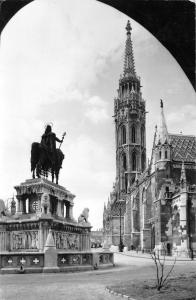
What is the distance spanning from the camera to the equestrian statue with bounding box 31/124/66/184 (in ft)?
71.1

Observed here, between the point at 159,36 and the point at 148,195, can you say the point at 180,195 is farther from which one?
the point at 159,36

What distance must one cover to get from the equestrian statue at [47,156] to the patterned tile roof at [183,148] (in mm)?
38135

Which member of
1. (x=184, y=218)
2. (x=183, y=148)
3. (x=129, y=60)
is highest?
(x=129, y=60)

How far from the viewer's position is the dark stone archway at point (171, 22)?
24.1ft

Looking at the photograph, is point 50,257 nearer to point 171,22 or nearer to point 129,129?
point 171,22

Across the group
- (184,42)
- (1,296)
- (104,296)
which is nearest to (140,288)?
(104,296)

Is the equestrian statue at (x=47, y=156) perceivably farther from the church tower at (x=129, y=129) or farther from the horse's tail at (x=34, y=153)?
the church tower at (x=129, y=129)

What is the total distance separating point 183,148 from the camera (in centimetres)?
6138

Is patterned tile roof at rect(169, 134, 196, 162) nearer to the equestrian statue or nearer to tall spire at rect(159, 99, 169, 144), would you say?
tall spire at rect(159, 99, 169, 144)

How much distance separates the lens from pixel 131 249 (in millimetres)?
69188

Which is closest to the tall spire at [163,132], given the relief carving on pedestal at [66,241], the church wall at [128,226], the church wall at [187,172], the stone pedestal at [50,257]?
the church wall at [187,172]

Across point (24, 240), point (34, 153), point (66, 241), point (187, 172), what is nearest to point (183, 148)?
point (187, 172)

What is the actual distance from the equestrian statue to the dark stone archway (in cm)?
1456

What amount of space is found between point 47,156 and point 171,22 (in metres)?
15.0
